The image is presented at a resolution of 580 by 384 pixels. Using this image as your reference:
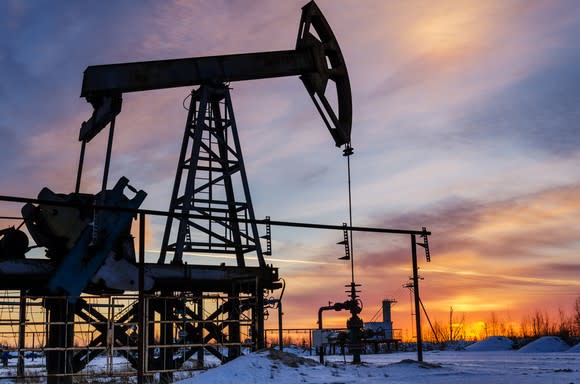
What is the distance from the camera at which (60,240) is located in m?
20.5

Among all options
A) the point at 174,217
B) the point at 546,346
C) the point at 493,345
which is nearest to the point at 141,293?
the point at 174,217

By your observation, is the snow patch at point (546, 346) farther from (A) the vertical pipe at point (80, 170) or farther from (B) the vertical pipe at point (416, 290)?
(A) the vertical pipe at point (80, 170)

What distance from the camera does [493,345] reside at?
6009 cm

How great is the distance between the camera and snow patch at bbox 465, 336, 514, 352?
58750 millimetres

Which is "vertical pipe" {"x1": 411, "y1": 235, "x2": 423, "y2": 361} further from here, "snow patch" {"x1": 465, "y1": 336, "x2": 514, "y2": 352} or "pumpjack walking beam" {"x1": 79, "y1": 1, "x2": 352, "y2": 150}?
"snow patch" {"x1": 465, "y1": 336, "x2": 514, "y2": 352}

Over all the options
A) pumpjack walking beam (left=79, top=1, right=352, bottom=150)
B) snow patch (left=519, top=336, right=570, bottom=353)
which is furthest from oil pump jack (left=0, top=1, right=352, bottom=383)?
snow patch (left=519, top=336, right=570, bottom=353)

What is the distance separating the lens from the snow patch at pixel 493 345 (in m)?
58.8

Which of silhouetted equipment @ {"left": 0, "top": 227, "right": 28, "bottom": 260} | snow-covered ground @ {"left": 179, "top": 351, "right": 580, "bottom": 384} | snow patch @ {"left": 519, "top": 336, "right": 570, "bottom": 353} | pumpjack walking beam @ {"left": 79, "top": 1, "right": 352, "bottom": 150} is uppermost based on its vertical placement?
pumpjack walking beam @ {"left": 79, "top": 1, "right": 352, "bottom": 150}

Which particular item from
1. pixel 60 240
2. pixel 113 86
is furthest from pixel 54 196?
pixel 113 86

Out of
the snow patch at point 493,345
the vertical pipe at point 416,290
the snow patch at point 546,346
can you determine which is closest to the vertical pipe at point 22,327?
the vertical pipe at point 416,290

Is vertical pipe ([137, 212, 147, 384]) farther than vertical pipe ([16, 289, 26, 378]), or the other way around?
vertical pipe ([16, 289, 26, 378])

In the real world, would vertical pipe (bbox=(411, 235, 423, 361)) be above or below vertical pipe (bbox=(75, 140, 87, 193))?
below

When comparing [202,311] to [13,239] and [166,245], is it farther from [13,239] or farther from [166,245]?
[13,239]

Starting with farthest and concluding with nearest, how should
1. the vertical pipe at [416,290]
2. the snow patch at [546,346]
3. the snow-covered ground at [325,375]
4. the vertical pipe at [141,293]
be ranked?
the snow patch at [546,346], the vertical pipe at [416,290], the snow-covered ground at [325,375], the vertical pipe at [141,293]
